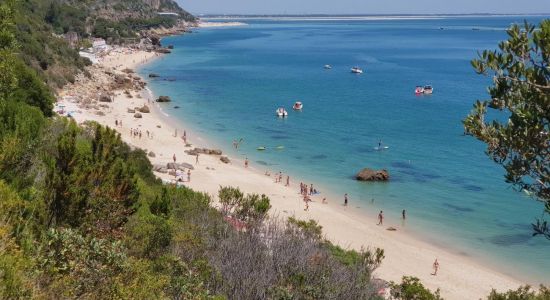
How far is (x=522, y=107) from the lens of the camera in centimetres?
752

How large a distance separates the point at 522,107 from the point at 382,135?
39.6 metres

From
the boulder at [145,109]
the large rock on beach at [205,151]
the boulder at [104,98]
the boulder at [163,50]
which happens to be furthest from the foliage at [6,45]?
the boulder at [163,50]

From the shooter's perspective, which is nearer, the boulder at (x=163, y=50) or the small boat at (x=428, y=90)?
the small boat at (x=428, y=90)

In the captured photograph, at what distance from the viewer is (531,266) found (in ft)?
77.0

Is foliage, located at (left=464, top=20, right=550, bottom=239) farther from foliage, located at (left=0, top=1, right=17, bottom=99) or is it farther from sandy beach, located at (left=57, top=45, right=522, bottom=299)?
foliage, located at (left=0, top=1, right=17, bottom=99)

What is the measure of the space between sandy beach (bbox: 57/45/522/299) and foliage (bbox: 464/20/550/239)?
13390mm

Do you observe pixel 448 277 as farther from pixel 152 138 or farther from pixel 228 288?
pixel 152 138

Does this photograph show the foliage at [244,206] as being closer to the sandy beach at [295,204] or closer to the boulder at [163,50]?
the sandy beach at [295,204]

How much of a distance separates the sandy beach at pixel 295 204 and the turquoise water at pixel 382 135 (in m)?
1.51

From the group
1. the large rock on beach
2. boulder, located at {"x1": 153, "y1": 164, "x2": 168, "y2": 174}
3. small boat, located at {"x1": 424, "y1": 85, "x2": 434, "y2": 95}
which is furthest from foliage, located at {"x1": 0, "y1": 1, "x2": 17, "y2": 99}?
small boat, located at {"x1": 424, "y1": 85, "x2": 434, "y2": 95}

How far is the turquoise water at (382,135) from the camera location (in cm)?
2770

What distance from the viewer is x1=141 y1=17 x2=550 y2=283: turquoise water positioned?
2770cm

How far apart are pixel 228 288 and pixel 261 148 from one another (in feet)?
104

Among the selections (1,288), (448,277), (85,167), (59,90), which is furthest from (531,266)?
(59,90)
